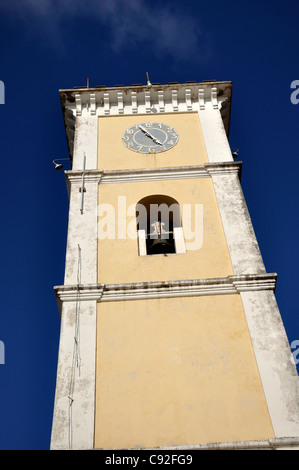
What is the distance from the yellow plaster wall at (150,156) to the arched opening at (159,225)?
117cm

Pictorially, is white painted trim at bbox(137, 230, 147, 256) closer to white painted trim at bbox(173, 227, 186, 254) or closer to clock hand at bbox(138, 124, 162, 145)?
white painted trim at bbox(173, 227, 186, 254)

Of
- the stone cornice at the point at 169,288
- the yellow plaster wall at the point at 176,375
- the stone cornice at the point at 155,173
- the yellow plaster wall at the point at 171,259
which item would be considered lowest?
the yellow plaster wall at the point at 176,375

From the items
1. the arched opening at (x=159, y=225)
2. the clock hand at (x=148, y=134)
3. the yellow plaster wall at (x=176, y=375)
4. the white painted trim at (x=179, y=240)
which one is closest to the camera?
→ the yellow plaster wall at (x=176, y=375)

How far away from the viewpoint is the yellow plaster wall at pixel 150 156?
13.5 metres

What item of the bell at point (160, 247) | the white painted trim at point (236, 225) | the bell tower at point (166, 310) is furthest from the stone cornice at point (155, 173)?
the bell at point (160, 247)

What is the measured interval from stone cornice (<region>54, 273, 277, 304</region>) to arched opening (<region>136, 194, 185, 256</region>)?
112cm

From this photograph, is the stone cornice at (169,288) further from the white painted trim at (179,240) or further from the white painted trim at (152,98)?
the white painted trim at (152,98)

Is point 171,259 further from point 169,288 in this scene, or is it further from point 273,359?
point 273,359

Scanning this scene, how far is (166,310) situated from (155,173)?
12.7ft

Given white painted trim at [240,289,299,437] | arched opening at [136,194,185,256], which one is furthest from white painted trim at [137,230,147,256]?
white painted trim at [240,289,299,437]

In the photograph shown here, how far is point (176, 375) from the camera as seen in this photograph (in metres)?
9.16

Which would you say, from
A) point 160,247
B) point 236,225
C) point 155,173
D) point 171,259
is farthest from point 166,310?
point 155,173
